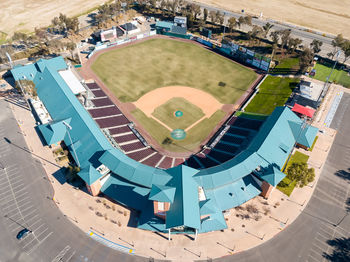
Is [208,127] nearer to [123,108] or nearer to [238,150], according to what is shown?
[238,150]

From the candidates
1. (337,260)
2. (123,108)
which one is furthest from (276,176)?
(123,108)

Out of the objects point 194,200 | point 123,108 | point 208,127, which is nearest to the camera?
point 194,200

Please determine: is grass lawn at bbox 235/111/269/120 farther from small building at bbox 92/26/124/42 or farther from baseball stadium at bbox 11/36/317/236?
small building at bbox 92/26/124/42

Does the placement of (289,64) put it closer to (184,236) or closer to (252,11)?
(252,11)

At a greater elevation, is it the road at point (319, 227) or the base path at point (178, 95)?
the base path at point (178, 95)

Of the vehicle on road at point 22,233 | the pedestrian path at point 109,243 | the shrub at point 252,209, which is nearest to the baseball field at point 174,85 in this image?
the shrub at point 252,209

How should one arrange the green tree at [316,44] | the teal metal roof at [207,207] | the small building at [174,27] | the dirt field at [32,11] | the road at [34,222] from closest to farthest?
the teal metal roof at [207,207] < the road at [34,222] < the green tree at [316,44] < the small building at [174,27] < the dirt field at [32,11]

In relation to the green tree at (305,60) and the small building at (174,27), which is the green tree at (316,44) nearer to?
the green tree at (305,60)
